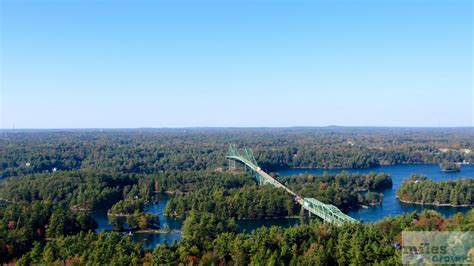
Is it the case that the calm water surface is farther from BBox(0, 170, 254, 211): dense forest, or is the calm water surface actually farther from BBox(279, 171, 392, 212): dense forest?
BBox(0, 170, 254, 211): dense forest

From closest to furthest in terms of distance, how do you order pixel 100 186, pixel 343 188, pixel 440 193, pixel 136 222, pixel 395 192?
pixel 136 222, pixel 440 193, pixel 343 188, pixel 100 186, pixel 395 192

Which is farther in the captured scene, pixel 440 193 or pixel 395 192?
pixel 395 192

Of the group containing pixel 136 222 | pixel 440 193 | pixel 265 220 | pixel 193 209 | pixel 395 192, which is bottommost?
pixel 265 220

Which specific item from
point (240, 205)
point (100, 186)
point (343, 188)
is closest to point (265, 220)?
point (240, 205)

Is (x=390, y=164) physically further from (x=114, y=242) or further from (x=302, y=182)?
(x=114, y=242)

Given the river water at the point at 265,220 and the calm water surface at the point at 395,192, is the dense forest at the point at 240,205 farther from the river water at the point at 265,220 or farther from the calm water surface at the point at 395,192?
Answer: the calm water surface at the point at 395,192

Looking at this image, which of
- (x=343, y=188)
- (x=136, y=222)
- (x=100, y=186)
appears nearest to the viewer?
(x=136, y=222)

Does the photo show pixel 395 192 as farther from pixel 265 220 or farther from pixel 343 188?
pixel 265 220
